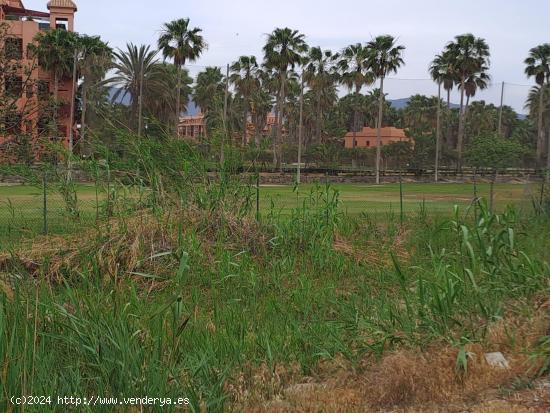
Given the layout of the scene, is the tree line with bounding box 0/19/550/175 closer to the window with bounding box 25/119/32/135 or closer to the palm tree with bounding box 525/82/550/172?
the palm tree with bounding box 525/82/550/172

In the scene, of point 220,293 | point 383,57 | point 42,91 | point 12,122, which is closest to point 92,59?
point 383,57

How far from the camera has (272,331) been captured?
→ 511 centimetres

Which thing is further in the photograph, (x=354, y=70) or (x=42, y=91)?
(x=354, y=70)

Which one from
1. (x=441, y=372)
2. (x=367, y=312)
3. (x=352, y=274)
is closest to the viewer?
(x=441, y=372)

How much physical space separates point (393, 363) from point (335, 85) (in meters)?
80.4

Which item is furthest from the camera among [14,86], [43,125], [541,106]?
[541,106]

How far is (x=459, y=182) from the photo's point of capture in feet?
175

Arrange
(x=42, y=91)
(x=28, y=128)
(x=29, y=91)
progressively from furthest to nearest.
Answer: (x=42, y=91), (x=28, y=128), (x=29, y=91)

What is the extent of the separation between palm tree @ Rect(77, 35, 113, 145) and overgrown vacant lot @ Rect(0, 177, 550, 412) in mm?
43963

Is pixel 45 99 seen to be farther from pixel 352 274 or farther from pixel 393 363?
pixel 393 363

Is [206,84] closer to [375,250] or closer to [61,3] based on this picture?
[61,3]

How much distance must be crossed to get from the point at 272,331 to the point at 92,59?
47888 millimetres

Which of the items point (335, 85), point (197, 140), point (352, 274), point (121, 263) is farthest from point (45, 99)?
point (335, 85)

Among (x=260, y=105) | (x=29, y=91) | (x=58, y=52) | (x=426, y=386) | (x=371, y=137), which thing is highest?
(x=58, y=52)
